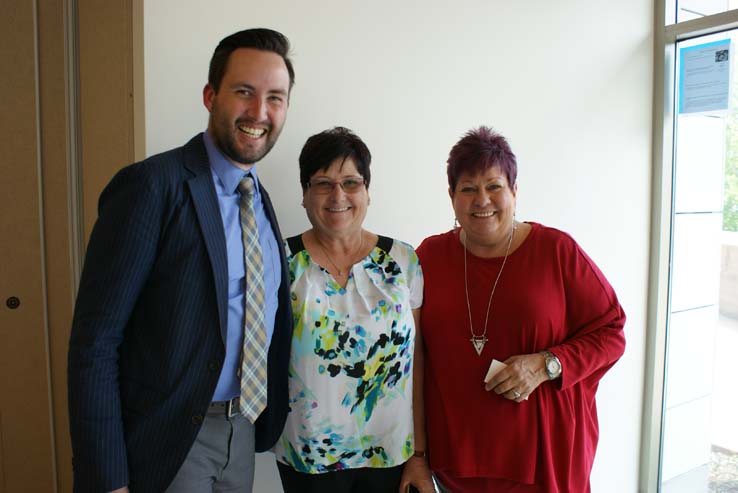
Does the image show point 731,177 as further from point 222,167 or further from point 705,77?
point 222,167

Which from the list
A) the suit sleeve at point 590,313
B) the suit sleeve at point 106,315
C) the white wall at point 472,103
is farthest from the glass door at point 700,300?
the suit sleeve at point 106,315

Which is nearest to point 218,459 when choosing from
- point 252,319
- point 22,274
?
point 252,319

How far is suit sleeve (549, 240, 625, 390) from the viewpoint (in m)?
1.85

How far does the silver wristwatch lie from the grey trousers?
907 millimetres

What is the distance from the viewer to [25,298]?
207 centimetres

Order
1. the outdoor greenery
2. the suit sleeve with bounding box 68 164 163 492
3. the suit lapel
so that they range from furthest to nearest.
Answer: the outdoor greenery < the suit lapel < the suit sleeve with bounding box 68 164 163 492

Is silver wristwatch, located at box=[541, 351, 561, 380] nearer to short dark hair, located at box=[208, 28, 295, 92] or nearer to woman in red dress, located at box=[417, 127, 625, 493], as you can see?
woman in red dress, located at box=[417, 127, 625, 493]

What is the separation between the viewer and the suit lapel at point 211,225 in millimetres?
1360

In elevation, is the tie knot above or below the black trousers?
above

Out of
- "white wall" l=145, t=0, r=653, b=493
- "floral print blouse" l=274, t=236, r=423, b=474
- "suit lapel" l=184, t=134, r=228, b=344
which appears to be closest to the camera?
"suit lapel" l=184, t=134, r=228, b=344

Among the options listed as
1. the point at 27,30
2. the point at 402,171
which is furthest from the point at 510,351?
the point at 27,30

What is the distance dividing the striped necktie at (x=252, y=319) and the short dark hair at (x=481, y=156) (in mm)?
734

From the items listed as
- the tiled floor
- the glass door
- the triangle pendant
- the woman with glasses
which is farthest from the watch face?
the tiled floor

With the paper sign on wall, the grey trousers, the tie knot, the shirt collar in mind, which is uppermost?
the paper sign on wall
